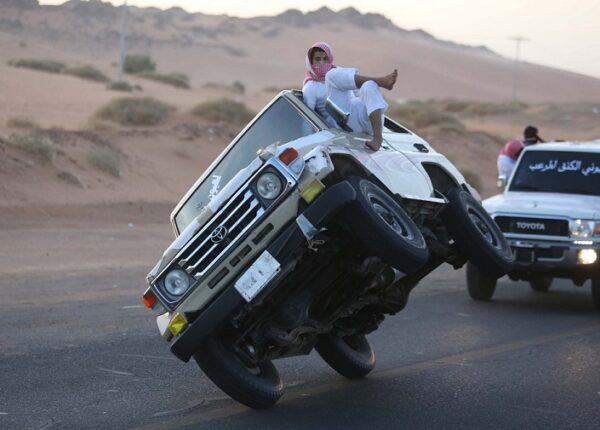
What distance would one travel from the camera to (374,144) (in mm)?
7969

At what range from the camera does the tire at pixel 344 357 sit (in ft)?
28.4

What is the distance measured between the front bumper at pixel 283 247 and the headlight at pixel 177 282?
265 millimetres

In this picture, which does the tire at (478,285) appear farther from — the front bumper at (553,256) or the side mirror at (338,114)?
the side mirror at (338,114)

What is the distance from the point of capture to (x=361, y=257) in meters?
7.41

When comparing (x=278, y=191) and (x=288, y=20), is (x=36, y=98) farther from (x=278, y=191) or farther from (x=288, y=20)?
(x=288, y=20)

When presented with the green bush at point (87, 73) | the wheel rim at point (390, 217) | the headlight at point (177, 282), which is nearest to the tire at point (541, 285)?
the wheel rim at point (390, 217)

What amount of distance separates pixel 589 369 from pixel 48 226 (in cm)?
1236

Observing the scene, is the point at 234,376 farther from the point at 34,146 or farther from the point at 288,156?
the point at 34,146

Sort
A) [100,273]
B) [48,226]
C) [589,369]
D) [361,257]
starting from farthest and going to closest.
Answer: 1. [48,226]
2. [100,273]
3. [589,369]
4. [361,257]

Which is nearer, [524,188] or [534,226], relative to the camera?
[534,226]

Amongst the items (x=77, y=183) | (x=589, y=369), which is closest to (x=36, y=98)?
(x=77, y=183)

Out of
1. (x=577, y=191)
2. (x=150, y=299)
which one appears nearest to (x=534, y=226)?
(x=577, y=191)

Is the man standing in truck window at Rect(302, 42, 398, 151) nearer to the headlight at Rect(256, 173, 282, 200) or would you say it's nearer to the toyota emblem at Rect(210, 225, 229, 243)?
the headlight at Rect(256, 173, 282, 200)

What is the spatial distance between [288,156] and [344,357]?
2.15m
